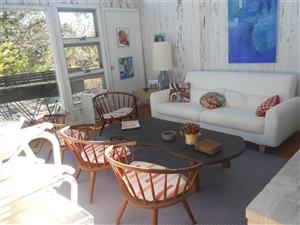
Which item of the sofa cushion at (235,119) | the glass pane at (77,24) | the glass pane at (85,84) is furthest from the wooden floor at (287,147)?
the glass pane at (77,24)

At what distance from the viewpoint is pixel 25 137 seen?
1094mm

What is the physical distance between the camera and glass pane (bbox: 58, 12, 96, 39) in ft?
13.1

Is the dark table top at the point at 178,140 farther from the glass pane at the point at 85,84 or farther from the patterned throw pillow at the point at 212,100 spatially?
the glass pane at the point at 85,84

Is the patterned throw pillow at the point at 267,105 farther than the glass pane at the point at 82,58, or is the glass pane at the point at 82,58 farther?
the glass pane at the point at 82,58

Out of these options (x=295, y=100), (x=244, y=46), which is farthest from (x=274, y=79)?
(x=244, y=46)

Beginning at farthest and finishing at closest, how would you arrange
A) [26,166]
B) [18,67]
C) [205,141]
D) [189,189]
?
[18,67], [205,141], [189,189], [26,166]

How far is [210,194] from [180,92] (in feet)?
6.68

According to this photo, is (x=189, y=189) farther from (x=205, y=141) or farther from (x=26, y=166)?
(x=26, y=166)

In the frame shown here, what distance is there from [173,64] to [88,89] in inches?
65.7

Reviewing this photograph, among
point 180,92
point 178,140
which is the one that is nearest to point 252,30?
point 180,92

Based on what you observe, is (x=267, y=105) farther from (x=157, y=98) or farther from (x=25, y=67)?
(x=25, y=67)

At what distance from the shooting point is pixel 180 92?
3.87 meters

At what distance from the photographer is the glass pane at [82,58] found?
414 centimetres

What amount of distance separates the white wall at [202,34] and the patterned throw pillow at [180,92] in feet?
1.77
